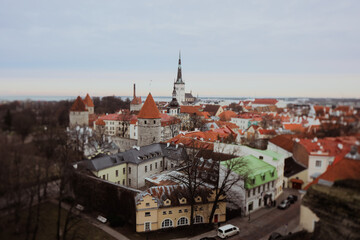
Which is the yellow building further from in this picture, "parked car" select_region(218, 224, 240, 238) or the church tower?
the church tower

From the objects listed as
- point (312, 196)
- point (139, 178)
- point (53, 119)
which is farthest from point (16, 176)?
point (139, 178)

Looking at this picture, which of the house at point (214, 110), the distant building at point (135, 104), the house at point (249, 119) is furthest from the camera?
the house at point (214, 110)

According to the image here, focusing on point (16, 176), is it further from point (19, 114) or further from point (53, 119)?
point (53, 119)

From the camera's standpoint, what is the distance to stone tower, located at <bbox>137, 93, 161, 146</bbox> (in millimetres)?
23719

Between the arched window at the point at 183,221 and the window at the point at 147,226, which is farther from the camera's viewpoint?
the arched window at the point at 183,221

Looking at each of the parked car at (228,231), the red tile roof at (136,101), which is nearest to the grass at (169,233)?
the parked car at (228,231)

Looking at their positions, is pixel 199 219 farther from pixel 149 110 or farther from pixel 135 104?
pixel 135 104

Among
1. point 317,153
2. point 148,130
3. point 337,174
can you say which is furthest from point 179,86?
point 337,174

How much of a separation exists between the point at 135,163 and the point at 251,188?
30.2 feet

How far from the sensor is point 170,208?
12102 millimetres

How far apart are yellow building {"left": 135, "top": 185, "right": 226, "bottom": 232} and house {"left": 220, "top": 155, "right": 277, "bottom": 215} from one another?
0.85 metres

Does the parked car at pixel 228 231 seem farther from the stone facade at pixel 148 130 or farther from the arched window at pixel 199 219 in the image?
the stone facade at pixel 148 130

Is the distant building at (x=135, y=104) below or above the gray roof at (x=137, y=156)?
above

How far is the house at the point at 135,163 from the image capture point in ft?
55.1
